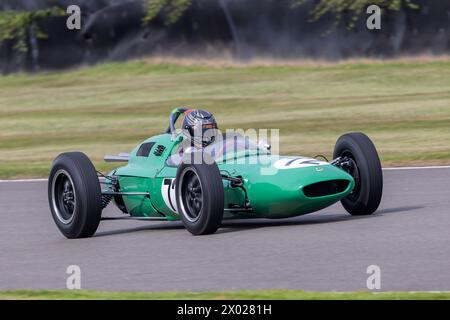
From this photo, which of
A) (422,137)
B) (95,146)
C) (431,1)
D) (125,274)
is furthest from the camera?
(431,1)

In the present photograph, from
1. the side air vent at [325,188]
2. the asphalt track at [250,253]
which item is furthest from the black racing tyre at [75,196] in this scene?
the side air vent at [325,188]

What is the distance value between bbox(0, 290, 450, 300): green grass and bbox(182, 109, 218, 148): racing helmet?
12.4 feet

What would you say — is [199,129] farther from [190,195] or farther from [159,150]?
[190,195]

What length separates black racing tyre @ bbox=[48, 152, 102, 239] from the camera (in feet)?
36.4

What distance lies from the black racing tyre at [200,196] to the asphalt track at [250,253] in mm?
157

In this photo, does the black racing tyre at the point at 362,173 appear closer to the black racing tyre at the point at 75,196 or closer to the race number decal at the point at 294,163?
the race number decal at the point at 294,163

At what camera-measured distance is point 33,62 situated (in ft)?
95.6

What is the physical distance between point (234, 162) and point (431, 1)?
15228 mm

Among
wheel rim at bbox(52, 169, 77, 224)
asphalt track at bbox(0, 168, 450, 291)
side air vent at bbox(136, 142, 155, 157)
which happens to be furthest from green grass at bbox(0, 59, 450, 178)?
asphalt track at bbox(0, 168, 450, 291)

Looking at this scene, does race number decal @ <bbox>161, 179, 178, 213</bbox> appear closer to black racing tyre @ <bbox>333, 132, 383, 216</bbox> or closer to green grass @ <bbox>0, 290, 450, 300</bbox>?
black racing tyre @ <bbox>333, 132, 383, 216</bbox>

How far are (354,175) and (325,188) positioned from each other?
751 mm

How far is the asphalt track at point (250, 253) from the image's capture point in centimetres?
838
